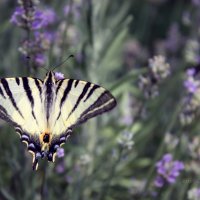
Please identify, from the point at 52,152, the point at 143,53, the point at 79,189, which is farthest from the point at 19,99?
the point at 143,53

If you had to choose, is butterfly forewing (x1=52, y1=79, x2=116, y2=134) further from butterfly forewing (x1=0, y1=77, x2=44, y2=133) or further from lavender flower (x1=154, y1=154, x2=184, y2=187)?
lavender flower (x1=154, y1=154, x2=184, y2=187)

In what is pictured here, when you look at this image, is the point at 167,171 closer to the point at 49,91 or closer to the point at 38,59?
the point at 49,91

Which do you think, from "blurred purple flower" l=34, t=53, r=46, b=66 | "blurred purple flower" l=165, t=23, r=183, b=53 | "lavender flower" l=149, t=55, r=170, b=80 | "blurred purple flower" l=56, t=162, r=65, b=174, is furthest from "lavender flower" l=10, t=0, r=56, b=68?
"blurred purple flower" l=165, t=23, r=183, b=53

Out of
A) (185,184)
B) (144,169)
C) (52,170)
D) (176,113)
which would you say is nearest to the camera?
(176,113)

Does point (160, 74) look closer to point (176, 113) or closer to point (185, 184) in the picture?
point (176, 113)

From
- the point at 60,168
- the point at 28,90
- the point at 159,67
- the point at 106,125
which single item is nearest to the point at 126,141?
the point at 159,67

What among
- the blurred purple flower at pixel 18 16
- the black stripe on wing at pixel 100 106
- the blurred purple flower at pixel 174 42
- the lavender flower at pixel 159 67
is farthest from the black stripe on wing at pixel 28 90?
the blurred purple flower at pixel 174 42
